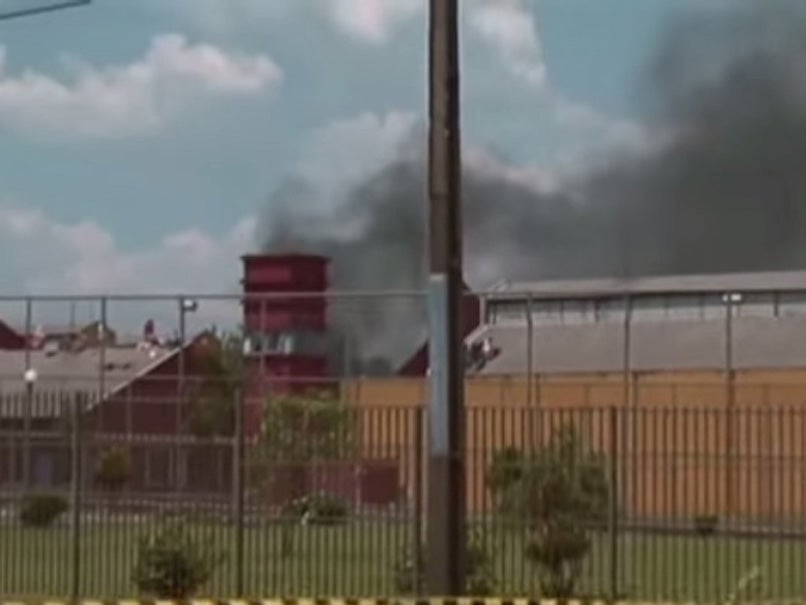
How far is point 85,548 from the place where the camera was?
2627cm

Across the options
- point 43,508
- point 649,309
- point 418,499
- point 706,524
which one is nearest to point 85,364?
point 649,309

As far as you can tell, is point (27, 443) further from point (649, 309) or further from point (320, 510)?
point (649, 309)

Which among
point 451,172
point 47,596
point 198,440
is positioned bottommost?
point 47,596

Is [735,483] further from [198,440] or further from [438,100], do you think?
[438,100]

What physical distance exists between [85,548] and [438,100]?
11055 millimetres

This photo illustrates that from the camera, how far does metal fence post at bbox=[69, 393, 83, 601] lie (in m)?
23.8

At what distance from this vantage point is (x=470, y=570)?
22047 millimetres

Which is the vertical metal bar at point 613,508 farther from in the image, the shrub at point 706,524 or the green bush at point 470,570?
the shrub at point 706,524

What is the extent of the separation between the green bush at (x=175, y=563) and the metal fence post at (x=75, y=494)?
2.57 ft

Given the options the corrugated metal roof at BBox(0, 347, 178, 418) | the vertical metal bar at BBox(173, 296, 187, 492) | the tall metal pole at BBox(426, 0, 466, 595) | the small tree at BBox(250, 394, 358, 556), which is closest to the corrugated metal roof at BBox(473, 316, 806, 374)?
the corrugated metal roof at BBox(0, 347, 178, 418)

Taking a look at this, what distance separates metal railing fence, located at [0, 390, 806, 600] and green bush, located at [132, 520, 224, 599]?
138mm

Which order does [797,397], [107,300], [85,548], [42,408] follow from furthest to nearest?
1. [797,397]
2. [107,300]
3. [42,408]
4. [85,548]

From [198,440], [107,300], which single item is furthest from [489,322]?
[198,440]

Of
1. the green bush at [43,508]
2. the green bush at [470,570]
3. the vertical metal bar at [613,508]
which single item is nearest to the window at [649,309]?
the green bush at [43,508]
